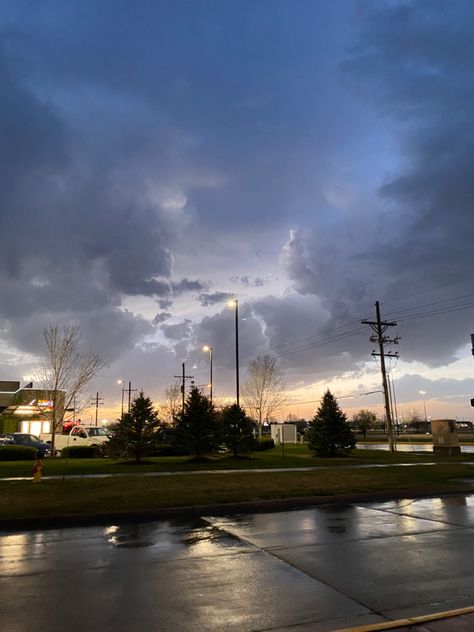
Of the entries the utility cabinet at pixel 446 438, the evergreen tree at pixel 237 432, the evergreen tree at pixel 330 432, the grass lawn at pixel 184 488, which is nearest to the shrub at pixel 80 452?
the evergreen tree at pixel 237 432

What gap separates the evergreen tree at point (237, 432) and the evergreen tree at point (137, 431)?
4.04 metres

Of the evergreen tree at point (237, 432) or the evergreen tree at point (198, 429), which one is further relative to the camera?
the evergreen tree at point (237, 432)

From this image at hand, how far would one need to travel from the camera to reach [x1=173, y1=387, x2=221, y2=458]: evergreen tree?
25.8 metres

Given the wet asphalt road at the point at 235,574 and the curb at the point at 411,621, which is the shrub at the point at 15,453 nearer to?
the wet asphalt road at the point at 235,574

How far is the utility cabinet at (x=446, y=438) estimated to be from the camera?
31453 millimetres

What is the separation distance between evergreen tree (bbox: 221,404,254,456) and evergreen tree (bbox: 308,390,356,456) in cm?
481

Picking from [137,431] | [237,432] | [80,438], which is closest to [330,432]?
[237,432]

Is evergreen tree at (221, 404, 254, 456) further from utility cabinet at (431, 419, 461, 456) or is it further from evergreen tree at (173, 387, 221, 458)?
utility cabinet at (431, 419, 461, 456)

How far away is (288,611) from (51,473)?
14.3 meters

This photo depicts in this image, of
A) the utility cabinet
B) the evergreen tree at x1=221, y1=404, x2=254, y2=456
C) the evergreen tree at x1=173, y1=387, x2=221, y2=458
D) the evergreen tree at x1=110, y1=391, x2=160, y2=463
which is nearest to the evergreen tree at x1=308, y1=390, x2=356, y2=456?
the evergreen tree at x1=221, y1=404, x2=254, y2=456

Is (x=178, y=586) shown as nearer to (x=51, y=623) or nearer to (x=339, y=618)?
(x=51, y=623)

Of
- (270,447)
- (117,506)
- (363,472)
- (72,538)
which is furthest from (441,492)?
(270,447)

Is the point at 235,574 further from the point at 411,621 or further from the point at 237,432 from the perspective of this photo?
the point at 237,432

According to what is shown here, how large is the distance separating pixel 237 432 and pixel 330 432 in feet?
20.2
